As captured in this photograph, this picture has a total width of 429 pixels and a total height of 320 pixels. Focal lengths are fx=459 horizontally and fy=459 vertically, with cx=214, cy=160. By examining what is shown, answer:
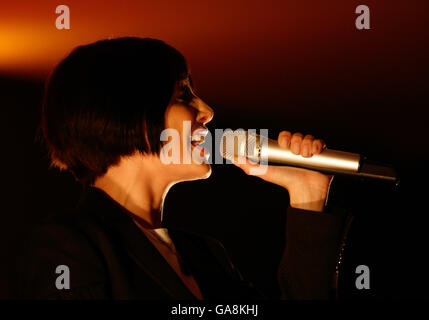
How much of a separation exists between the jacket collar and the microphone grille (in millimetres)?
Answer: 295

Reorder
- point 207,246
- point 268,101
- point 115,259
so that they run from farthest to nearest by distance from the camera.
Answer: point 268,101, point 207,246, point 115,259

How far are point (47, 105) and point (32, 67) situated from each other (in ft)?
1.88

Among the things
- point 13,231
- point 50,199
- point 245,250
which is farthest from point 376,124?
point 13,231

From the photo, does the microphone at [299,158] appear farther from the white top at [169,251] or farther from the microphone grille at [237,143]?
the white top at [169,251]

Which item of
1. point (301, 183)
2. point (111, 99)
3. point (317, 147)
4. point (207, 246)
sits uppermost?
point (111, 99)

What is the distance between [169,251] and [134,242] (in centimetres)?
17

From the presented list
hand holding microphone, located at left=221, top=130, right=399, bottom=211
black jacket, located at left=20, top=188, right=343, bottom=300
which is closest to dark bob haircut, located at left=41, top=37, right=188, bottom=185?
black jacket, located at left=20, top=188, right=343, bottom=300

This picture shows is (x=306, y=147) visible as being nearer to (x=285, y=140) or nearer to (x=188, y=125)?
(x=285, y=140)

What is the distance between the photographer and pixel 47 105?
947 millimetres

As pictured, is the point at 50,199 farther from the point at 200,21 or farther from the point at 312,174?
the point at 312,174

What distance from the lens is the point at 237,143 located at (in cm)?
103

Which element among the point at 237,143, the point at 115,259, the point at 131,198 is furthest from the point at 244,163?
the point at 115,259

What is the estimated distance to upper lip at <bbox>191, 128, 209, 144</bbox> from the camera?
961 mm

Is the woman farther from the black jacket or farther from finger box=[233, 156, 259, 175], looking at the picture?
finger box=[233, 156, 259, 175]
